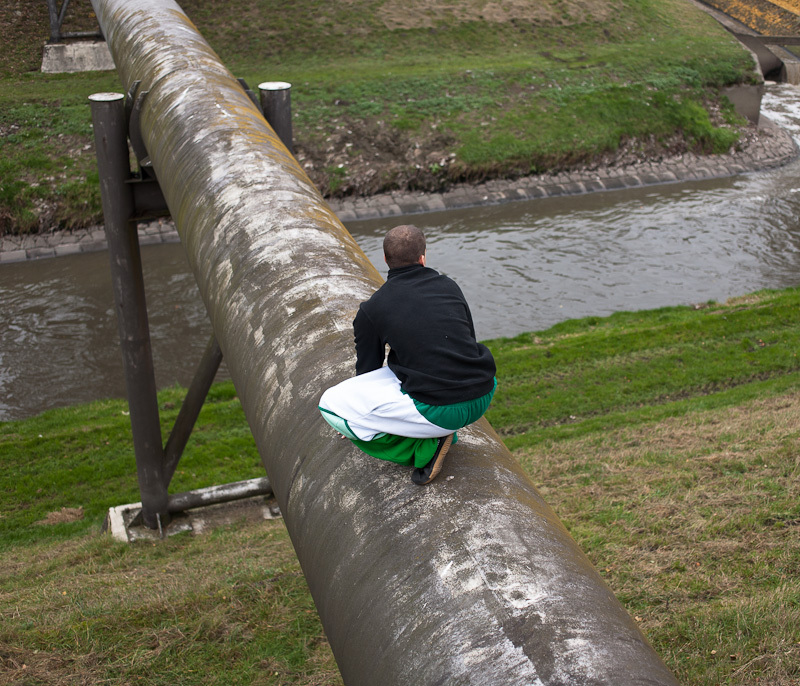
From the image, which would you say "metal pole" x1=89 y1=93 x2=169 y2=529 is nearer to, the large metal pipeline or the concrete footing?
the concrete footing

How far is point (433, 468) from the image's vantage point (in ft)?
6.82

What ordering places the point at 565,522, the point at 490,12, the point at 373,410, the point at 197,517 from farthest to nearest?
the point at 490,12
the point at 197,517
the point at 565,522
the point at 373,410

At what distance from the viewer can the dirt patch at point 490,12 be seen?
2453cm

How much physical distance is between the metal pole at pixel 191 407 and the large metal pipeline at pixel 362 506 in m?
2.58

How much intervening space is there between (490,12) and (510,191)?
924cm

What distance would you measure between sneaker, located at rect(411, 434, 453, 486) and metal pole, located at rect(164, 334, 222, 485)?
165 inches

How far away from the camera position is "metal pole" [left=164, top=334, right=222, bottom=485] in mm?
6207

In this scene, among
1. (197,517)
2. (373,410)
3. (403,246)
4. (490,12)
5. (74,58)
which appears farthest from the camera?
(490,12)

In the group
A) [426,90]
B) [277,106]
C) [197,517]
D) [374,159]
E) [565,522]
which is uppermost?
[277,106]

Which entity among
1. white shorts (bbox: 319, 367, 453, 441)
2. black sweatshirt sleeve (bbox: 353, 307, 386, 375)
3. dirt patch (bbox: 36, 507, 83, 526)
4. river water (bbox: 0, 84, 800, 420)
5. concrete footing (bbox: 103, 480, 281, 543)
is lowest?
river water (bbox: 0, 84, 800, 420)

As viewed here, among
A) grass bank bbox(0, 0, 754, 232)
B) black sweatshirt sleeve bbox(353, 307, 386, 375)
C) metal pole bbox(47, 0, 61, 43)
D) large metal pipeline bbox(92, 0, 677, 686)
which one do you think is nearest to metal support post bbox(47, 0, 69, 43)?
metal pole bbox(47, 0, 61, 43)

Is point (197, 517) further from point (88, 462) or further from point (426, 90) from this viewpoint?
point (426, 90)

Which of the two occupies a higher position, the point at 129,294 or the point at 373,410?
the point at 373,410

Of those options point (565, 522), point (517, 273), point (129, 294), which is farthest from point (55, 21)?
point (565, 522)
